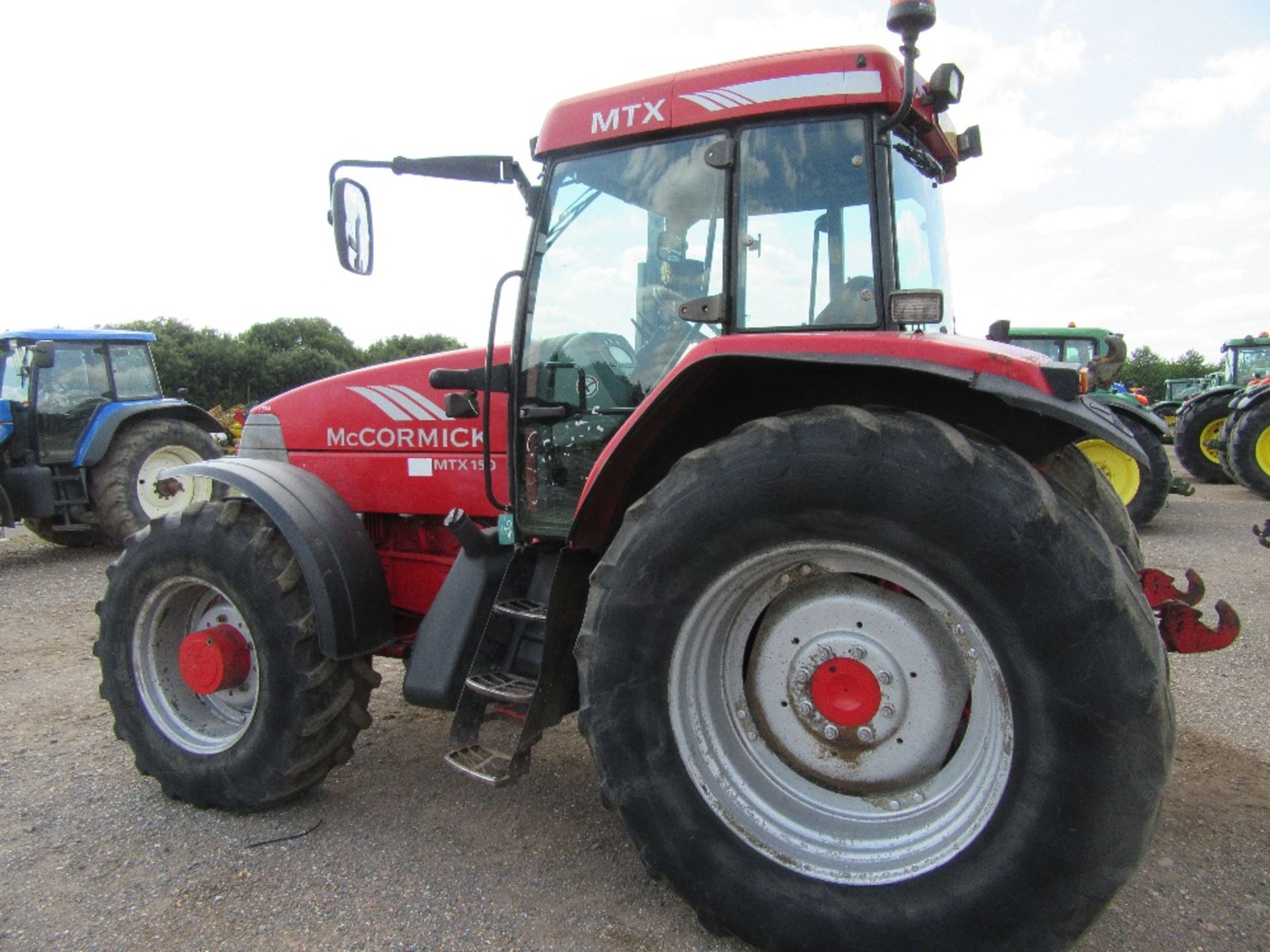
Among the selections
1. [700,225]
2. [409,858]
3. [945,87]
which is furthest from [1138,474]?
[409,858]

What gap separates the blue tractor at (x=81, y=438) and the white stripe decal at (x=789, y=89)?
23.9 feet

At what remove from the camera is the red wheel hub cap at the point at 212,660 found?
303 cm

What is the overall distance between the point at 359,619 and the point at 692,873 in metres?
1.39

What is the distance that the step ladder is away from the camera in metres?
2.52

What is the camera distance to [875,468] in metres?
1.93

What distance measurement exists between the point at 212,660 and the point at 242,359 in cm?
3351

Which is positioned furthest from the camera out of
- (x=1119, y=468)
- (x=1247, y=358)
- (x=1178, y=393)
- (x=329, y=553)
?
(x=1178, y=393)

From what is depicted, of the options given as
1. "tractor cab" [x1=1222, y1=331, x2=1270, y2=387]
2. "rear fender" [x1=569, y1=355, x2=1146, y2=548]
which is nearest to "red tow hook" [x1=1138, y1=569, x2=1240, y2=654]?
"rear fender" [x1=569, y1=355, x2=1146, y2=548]

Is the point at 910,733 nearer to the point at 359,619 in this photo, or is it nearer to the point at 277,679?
the point at 359,619

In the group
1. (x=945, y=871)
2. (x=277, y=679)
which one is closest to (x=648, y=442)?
(x=945, y=871)

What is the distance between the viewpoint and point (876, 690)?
2188 mm

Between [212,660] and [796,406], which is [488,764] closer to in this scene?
[212,660]

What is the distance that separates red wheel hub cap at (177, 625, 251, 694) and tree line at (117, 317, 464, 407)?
93.3ft

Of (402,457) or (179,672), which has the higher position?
(402,457)
